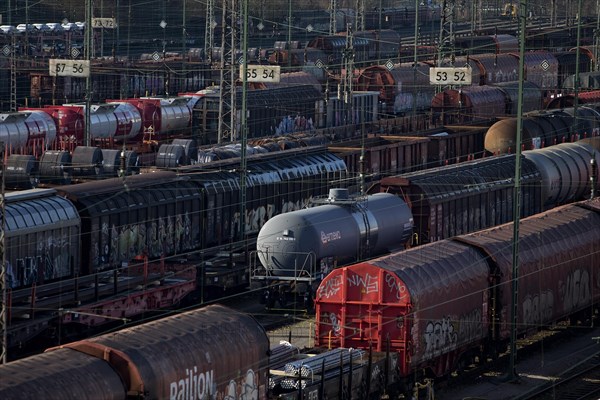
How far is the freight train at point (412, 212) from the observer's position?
4416cm

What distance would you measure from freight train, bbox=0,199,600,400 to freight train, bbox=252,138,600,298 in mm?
5111

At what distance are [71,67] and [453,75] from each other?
14574mm

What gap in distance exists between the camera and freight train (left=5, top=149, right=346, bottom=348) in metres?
39.3

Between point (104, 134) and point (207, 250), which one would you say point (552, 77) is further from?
point (207, 250)

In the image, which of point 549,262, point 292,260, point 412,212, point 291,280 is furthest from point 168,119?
point 549,262

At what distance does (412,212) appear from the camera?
4994cm

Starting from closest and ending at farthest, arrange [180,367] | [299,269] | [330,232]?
[180,367], [299,269], [330,232]

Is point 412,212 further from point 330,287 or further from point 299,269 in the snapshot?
point 330,287

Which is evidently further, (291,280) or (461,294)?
(291,280)

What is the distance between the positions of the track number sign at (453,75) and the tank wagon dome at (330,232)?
931 cm

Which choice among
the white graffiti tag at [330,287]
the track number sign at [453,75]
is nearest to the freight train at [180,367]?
the white graffiti tag at [330,287]

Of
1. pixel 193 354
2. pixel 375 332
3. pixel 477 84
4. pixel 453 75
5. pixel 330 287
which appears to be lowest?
pixel 375 332

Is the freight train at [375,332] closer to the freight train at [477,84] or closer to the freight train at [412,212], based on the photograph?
the freight train at [412,212]

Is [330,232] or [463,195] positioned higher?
[463,195]
